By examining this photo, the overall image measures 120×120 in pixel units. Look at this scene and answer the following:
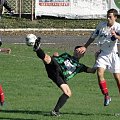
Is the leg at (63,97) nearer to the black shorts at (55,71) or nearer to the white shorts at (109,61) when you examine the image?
the black shorts at (55,71)

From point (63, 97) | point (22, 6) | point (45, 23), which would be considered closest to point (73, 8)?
point (45, 23)

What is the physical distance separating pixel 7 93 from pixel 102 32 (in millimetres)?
3304

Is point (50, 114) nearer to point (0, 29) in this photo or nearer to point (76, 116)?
point (76, 116)

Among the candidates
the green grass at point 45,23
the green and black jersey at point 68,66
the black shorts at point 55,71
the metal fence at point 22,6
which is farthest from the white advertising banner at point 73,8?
the black shorts at point 55,71

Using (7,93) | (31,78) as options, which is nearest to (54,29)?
(31,78)

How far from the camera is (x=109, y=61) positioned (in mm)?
12227

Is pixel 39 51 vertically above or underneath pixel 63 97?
above

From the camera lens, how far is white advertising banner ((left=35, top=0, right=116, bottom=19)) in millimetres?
39281

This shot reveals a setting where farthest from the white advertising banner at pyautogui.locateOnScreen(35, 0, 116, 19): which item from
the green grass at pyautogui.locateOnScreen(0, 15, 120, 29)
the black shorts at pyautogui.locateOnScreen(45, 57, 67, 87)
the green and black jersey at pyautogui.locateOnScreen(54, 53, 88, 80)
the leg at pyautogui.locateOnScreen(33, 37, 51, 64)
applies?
the leg at pyautogui.locateOnScreen(33, 37, 51, 64)

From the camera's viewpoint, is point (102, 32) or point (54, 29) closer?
point (102, 32)

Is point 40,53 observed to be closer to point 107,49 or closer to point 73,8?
point 107,49

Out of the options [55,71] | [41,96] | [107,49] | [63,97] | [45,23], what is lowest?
[45,23]

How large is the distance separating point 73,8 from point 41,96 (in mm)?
25368

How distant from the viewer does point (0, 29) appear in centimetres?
3494
